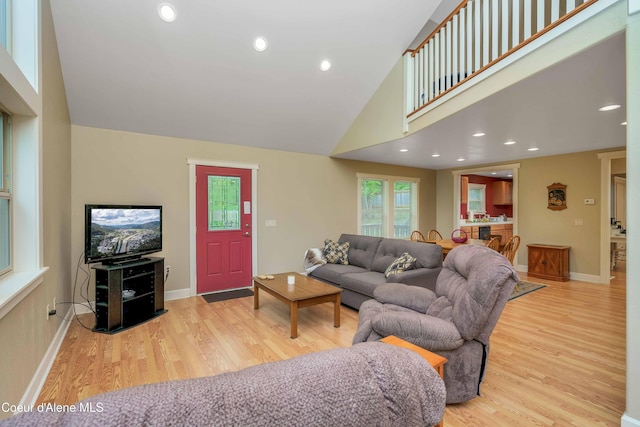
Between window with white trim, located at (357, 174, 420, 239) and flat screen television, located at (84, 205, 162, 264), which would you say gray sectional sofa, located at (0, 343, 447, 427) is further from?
window with white trim, located at (357, 174, 420, 239)

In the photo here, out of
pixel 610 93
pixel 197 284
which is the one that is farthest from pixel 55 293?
pixel 610 93

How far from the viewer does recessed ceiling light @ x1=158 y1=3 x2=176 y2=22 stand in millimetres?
2832

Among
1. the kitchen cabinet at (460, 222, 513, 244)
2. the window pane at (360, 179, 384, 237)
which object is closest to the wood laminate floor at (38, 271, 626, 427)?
the window pane at (360, 179, 384, 237)

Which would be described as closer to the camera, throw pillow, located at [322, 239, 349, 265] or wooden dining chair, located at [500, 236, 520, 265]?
throw pillow, located at [322, 239, 349, 265]

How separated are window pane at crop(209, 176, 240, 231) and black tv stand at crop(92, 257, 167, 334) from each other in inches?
46.3

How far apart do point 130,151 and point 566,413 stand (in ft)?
16.8

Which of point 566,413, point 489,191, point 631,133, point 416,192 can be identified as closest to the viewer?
point 631,133

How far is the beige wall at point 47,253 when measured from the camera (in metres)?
1.67

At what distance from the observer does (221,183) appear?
466cm

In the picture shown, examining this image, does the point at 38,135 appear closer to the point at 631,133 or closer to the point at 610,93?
the point at 631,133

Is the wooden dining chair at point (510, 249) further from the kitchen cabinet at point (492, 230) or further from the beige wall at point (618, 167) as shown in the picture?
the beige wall at point (618, 167)

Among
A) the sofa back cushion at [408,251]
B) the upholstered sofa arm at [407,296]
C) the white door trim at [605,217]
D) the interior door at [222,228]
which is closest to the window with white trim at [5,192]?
the interior door at [222,228]

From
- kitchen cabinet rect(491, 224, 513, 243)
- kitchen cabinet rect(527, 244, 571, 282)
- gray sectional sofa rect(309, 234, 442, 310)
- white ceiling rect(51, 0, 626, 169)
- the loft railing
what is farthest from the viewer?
kitchen cabinet rect(491, 224, 513, 243)

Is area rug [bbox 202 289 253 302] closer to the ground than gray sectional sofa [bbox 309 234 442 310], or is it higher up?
closer to the ground
